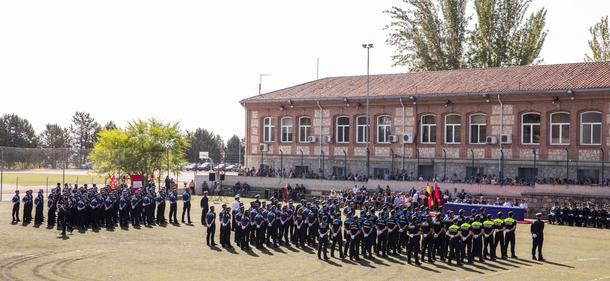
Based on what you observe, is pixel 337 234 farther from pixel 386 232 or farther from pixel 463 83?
pixel 463 83

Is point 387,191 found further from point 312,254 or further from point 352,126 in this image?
point 312,254

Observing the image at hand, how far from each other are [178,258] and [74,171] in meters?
47.1

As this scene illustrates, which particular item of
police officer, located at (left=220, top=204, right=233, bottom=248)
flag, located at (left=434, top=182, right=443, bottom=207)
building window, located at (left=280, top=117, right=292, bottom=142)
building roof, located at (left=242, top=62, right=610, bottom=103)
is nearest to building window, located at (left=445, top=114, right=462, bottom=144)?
building roof, located at (left=242, top=62, right=610, bottom=103)

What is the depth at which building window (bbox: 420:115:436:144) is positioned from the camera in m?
54.1

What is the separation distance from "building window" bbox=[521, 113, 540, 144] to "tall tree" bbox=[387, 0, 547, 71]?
16478 millimetres

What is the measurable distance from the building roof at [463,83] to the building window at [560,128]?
171cm

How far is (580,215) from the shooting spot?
39312 millimetres

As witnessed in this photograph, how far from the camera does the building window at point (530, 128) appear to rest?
1950 inches

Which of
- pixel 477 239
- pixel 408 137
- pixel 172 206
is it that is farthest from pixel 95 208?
pixel 408 137

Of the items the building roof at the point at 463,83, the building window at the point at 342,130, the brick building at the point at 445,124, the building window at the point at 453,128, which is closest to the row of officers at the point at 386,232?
the brick building at the point at 445,124

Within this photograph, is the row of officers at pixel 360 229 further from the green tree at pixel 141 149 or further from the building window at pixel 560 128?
the green tree at pixel 141 149

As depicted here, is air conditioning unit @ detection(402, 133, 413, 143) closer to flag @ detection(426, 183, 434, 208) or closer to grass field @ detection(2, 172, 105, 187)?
flag @ detection(426, 183, 434, 208)

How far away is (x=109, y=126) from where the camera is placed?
126 metres

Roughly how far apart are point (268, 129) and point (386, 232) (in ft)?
120
